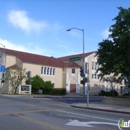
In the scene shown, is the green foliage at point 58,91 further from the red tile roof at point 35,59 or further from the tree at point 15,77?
the tree at point 15,77

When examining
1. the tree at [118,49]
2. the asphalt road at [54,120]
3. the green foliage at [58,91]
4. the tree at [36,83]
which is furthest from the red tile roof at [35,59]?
the asphalt road at [54,120]

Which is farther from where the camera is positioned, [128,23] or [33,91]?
[33,91]

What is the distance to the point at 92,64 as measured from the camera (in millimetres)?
58656

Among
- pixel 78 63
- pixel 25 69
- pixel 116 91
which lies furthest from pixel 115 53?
pixel 116 91

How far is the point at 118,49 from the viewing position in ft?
77.2

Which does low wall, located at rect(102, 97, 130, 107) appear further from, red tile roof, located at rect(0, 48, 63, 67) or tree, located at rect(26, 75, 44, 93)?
red tile roof, located at rect(0, 48, 63, 67)

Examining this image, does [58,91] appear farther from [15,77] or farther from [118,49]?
[118,49]

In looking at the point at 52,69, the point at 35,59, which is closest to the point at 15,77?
the point at 35,59

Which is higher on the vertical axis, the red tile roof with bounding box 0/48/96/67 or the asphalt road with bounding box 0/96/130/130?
the red tile roof with bounding box 0/48/96/67

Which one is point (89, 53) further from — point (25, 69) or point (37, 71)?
point (25, 69)

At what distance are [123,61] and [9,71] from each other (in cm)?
2884

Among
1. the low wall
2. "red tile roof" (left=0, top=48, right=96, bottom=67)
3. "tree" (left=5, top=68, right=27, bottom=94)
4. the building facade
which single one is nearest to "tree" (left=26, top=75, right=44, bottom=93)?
the building facade

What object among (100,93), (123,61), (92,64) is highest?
(92,64)

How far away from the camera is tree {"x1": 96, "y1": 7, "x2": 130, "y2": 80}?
851 inches
